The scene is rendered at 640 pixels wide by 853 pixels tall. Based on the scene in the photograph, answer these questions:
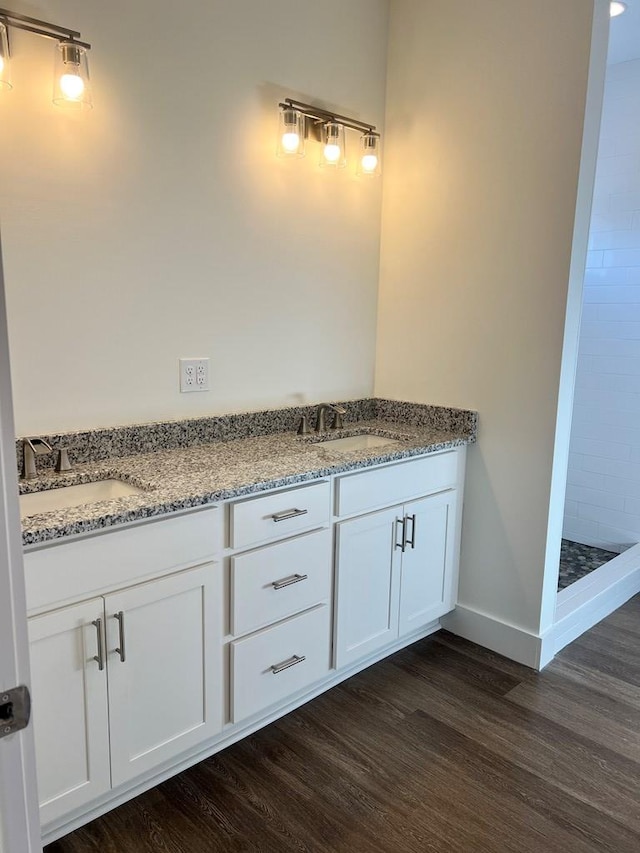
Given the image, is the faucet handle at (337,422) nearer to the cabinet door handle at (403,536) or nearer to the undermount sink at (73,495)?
the cabinet door handle at (403,536)

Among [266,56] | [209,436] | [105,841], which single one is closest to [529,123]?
[266,56]

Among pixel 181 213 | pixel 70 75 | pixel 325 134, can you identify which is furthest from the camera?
pixel 325 134

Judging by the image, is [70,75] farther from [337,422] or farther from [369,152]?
[337,422]

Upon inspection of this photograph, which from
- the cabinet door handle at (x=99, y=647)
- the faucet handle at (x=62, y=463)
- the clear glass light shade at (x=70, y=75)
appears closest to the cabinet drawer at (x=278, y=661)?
the cabinet door handle at (x=99, y=647)

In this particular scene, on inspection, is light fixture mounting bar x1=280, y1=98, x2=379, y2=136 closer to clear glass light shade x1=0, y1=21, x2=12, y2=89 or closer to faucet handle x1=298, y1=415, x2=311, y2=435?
clear glass light shade x1=0, y1=21, x2=12, y2=89

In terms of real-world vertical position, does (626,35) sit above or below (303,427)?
above

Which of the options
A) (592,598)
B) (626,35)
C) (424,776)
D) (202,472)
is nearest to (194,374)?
(202,472)

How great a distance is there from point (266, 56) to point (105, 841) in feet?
8.22

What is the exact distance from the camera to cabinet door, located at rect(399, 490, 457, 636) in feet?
8.01

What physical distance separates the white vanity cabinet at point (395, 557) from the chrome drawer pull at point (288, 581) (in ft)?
0.56

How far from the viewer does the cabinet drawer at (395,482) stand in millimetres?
2158

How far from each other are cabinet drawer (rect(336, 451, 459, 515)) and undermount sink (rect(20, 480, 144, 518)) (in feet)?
2.24

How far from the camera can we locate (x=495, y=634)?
2621 millimetres

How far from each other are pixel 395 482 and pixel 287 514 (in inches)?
20.7
